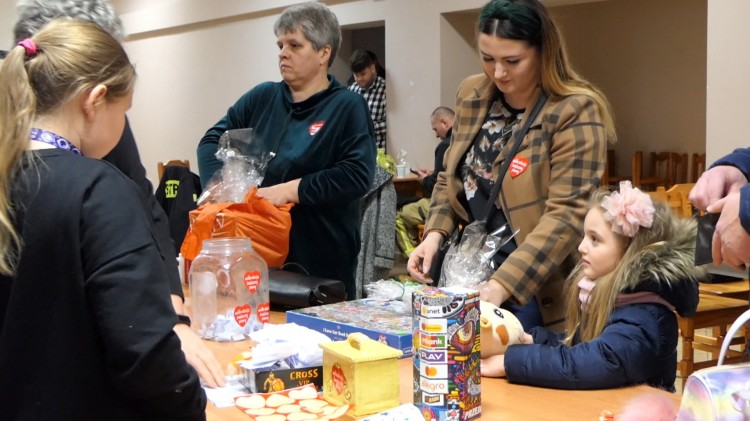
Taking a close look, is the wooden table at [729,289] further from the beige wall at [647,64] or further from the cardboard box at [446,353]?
the beige wall at [647,64]

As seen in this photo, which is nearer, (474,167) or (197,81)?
(474,167)

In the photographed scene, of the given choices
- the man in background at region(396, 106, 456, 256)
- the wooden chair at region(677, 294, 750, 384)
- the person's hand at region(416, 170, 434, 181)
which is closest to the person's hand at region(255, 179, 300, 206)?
the wooden chair at region(677, 294, 750, 384)

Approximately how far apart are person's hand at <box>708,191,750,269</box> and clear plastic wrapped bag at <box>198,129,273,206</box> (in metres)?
1.61

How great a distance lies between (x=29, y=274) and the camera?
119 centimetres

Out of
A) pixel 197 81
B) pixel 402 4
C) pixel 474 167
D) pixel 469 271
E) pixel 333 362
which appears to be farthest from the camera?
pixel 197 81

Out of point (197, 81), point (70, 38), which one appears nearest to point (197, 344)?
point (70, 38)

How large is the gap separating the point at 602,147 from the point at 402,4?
20.2 feet

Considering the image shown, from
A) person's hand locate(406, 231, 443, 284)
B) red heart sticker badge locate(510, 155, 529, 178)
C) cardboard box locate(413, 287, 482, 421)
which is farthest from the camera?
person's hand locate(406, 231, 443, 284)

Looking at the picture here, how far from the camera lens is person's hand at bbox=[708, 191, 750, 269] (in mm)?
1311

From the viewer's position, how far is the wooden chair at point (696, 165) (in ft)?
26.7

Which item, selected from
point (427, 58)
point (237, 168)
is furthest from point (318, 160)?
point (427, 58)

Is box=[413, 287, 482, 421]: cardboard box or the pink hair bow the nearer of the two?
box=[413, 287, 482, 421]: cardboard box

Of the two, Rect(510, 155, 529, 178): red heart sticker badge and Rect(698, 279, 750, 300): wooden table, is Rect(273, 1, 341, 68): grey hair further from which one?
Rect(698, 279, 750, 300): wooden table

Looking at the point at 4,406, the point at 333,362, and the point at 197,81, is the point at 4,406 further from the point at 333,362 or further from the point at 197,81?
the point at 197,81
